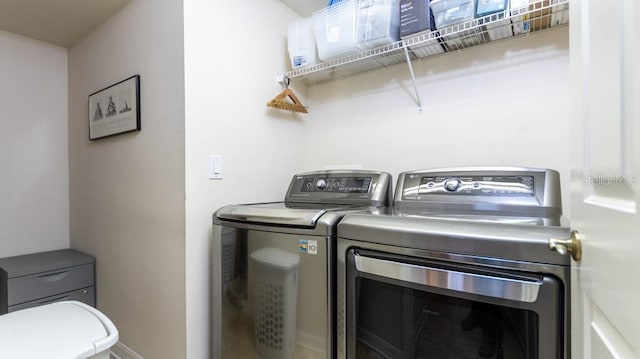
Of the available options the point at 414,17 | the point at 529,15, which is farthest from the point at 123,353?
the point at 529,15

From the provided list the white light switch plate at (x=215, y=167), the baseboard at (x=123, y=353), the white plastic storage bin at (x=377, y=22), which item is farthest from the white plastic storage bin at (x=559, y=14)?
the baseboard at (x=123, y=353)

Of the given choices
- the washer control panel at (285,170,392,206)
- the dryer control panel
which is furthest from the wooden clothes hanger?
the dryer control panel

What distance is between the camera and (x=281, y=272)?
123 cm

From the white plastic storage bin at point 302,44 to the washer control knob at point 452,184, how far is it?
40.8 inches

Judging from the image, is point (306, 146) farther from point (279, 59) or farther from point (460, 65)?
point (460, 65)

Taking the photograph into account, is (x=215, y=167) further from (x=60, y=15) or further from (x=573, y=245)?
(x=60, y=15)

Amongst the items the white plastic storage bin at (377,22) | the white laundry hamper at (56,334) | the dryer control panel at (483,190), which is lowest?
the white laundry hamper at (56,334)

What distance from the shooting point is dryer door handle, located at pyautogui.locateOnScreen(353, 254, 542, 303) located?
75 cm

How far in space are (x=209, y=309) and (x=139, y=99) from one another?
122cm

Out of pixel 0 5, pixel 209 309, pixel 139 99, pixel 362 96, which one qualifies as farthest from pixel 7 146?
pixel 362 96

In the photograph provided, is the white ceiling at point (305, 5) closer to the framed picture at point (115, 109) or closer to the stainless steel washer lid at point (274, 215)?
the framed picture at point (115, 109)

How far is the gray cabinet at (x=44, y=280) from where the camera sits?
1.87 m

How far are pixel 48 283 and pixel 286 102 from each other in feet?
6.31

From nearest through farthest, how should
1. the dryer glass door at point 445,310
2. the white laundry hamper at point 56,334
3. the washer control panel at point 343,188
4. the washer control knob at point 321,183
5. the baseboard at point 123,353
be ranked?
the dryer glass door at point 445,310, the white laundry hamper at point 56,334, the washer control panel at point 343,188, the washer control knob at point 321,183, the baseboard at point 123,353
